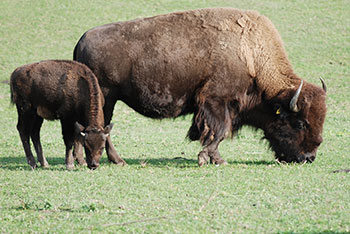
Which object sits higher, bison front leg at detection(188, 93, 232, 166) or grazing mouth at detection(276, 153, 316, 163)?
bison front leg at detection(188, 93, 232, 166)

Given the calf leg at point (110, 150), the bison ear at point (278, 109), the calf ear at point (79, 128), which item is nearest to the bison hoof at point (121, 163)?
the calf leg at point (110, 150)

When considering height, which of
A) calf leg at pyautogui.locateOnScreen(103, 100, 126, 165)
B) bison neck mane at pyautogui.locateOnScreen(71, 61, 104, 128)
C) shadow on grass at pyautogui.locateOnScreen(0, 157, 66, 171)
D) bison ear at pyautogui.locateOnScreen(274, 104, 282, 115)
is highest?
bison neck mane at pyautogui.locateOnScreen(71, 61, 104, 128)

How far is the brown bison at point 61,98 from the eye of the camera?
1017 cm

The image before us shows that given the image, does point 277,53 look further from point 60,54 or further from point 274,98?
point 60,54

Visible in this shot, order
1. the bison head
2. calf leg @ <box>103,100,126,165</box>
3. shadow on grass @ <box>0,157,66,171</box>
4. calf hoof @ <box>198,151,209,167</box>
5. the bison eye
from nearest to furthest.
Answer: shadow on grass @ <box>0,157,66,171</box>
calf hoof @ <box>198,151,209,167</box>
the bison head
the bison eye
calf leg @ <box>103,100,126,165</box>

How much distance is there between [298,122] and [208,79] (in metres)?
1.82

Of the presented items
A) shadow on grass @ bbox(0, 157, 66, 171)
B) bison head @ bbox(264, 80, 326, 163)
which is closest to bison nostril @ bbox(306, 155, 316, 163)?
bison head @ bbox(264, 80, 326, 163)

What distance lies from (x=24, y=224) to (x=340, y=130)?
10415 millimetres

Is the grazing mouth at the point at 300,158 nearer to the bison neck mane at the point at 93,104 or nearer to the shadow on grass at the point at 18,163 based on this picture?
the bison neck mane at the point at 93,104

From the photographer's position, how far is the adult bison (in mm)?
10617

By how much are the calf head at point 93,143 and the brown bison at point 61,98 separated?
6 cm

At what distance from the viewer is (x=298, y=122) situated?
10.7 meters

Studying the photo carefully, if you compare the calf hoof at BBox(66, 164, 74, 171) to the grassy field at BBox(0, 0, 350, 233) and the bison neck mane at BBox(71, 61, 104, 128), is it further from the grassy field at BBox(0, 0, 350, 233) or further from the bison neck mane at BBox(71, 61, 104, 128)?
the bison neck mane at BBox(71, 61, 104, 128)

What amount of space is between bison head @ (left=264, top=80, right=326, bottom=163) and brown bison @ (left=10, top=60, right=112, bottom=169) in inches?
124
